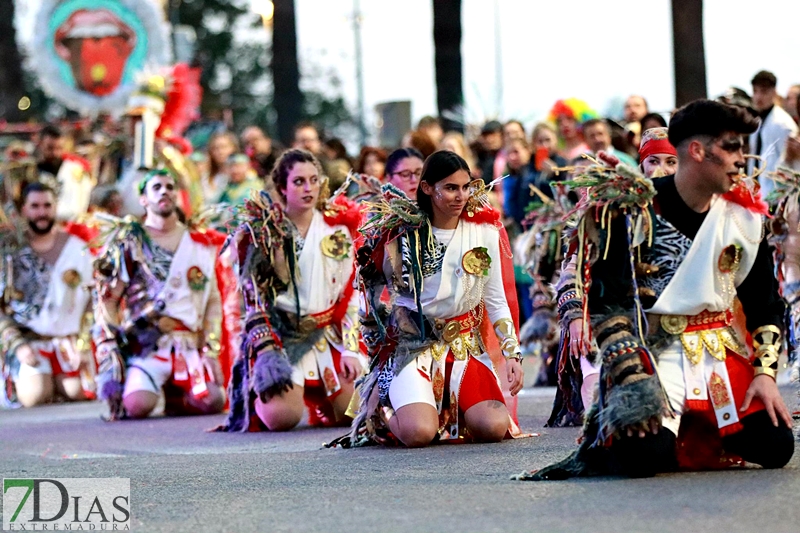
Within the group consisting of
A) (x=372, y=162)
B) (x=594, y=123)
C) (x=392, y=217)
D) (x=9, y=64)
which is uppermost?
(x=9, y=64)

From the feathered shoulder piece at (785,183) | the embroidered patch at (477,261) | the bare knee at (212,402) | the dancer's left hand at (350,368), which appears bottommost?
the bare knee at (212,402)

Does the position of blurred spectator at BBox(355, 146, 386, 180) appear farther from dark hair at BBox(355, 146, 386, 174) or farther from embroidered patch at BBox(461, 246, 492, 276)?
embroidered patch at BBox(461, 246, 492, 276)

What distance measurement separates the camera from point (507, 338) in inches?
293

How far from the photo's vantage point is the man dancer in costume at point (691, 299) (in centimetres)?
563

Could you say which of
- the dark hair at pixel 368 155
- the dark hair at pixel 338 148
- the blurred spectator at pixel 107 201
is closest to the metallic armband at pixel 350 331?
the dark hair at pixel 368 155

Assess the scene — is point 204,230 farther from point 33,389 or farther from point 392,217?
point 392,217

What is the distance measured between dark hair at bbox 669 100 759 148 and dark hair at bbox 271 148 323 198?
11.9 ft

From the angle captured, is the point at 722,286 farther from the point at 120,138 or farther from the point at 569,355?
the point at 120,138

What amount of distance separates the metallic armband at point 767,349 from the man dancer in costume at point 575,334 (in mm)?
1163

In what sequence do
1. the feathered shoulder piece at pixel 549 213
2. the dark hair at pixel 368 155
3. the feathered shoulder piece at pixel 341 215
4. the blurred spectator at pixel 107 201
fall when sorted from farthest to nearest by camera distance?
the blurred spectator at pixel 107 201 < the dark hair at pixel 368 155 < the feathered shoulder piece at pixel 549 213 < the feathered shoulder piece at pixel 341 215

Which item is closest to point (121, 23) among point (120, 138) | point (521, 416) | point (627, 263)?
point (120, 138)

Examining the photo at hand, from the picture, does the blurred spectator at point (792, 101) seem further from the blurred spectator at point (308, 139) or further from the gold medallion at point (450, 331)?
the gold medallion at point (450, 331)

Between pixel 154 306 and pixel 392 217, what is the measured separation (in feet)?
11.0

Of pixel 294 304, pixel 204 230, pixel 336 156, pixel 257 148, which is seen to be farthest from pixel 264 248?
pixel 257 148
